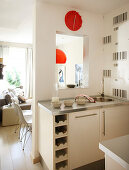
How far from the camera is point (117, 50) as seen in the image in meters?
2.52

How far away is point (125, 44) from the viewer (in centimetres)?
237

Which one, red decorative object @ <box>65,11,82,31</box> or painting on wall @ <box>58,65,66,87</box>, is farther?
painting on wall @ <box>58,65,66,87</box>

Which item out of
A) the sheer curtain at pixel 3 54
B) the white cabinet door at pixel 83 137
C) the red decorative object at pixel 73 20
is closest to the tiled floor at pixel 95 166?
the white cabinet door at pixel 83 137

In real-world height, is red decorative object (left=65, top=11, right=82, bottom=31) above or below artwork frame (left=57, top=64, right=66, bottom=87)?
above

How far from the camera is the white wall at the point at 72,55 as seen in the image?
4957 millimetres

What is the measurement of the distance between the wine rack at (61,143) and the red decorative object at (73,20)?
1473 mm

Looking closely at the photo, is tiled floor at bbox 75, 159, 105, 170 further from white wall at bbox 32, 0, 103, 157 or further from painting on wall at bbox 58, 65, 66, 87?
painting on wall at bbox 58, 65, 66, 87

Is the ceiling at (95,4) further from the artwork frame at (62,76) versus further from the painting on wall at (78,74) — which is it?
the artwork frame at (62,76)

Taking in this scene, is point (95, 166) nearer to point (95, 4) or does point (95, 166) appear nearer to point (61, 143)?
point (61, 143)

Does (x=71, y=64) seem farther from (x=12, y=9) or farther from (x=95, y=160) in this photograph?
(x=95, y=160)

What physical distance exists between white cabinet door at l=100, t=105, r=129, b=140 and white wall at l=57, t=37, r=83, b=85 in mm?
2876

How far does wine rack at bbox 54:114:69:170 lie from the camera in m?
1.77

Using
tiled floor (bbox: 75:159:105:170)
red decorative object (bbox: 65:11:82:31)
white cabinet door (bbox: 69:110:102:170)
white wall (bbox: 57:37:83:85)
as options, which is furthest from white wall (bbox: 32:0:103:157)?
white wall (bbox: 57:37:83:85)

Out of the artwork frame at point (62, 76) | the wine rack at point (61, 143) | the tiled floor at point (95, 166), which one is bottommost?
the tiled floor at point (95, 166)
